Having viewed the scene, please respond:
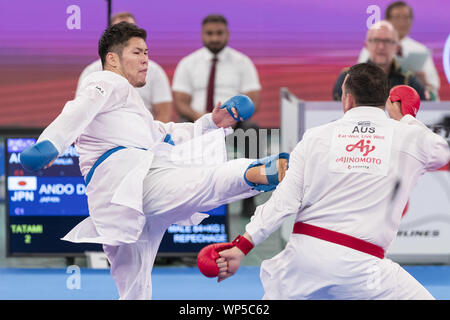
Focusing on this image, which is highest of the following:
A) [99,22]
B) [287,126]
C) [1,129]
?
[99,22]

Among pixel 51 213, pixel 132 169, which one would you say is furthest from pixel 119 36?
pixel 51 213

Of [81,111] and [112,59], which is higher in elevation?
[112,59]

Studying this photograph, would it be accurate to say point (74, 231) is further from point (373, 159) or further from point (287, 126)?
point (287, 126)

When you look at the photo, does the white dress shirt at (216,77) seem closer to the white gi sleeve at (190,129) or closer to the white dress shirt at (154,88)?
the white dress shirt at (154,88)

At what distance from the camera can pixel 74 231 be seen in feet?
14.0

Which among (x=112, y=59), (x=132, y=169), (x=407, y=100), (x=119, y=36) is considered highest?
(x=119, y=36)

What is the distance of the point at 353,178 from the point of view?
3699mm

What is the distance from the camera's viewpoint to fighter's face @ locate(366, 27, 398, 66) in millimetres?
7137

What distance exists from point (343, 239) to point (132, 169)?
1120 millimetres

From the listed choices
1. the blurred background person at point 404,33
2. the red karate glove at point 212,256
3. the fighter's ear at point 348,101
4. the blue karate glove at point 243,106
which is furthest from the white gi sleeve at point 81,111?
the blurred background person at point 404,33

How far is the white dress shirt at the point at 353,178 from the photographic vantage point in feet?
12.1

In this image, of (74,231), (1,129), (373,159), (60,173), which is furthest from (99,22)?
(373,159)

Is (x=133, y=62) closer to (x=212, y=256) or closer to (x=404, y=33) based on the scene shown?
(x=212, y=256)

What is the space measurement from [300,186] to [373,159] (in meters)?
0.36
